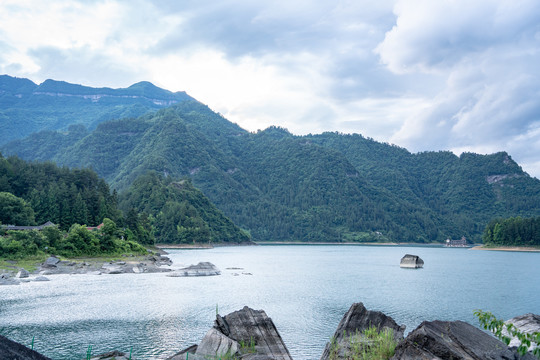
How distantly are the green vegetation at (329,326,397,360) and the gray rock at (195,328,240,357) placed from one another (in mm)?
4122

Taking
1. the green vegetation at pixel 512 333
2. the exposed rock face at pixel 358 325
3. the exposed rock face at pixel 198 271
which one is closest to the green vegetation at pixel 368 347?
the exposed rock face at pixel 358 325

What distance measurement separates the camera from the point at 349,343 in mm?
17750

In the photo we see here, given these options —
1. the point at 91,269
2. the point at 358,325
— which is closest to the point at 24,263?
the point at 91,269

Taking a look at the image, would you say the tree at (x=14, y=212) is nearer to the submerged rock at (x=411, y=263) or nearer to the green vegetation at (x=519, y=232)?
the submerged rock at (x=411, y=263)

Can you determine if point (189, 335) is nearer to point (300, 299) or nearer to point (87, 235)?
point (300, 299)

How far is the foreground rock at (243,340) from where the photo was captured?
1858 cm

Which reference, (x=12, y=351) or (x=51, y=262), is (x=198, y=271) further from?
(x=12, y=351)

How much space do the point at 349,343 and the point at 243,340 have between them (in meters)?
4.89

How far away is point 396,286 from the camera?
69.6m

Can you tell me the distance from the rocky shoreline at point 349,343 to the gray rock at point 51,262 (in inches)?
2265

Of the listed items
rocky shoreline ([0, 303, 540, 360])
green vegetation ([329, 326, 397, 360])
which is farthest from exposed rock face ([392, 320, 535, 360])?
green vegetation ([329, 326, 397, 360])

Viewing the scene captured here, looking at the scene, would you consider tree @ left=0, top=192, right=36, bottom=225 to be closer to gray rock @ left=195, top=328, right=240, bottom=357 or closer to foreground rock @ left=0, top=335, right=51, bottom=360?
gray rock @ left=195, top=328, right=240, bottom=357

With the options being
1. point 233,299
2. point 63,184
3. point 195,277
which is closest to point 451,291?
point 233,299

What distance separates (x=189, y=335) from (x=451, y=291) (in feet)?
149
